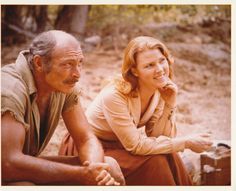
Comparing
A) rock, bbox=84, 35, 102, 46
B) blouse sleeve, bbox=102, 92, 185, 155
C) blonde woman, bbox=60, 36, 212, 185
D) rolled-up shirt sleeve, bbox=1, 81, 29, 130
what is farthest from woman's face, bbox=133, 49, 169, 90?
rock, bbox=84, 35, 102, 46

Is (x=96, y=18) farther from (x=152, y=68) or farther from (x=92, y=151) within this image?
(x=92, y=151)

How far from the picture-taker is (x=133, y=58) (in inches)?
63.6

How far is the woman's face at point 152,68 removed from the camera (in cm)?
159

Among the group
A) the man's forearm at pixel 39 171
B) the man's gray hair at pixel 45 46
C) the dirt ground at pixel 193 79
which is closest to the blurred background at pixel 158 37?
the dirt ground at pixel 193 79

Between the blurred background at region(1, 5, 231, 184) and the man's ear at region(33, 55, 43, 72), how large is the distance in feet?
1.96

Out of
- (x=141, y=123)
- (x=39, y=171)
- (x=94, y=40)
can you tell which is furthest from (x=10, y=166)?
(x=94, y=40)

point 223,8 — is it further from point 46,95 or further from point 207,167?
point 46,95

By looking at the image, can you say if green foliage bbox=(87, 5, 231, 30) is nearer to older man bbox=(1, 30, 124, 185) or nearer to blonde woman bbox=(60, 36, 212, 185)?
blonde woman bbox=(60, 36, 212, 185)

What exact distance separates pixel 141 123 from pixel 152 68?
0.74 ft

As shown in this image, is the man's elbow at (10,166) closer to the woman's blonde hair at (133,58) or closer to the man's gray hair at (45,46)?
the man's gray hair at (45,46)

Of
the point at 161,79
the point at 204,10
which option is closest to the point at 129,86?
the point at 161,79

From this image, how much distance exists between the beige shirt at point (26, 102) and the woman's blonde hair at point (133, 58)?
0.62ft

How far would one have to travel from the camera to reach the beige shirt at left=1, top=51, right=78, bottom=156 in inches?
53.4

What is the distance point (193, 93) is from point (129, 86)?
0.84 m
